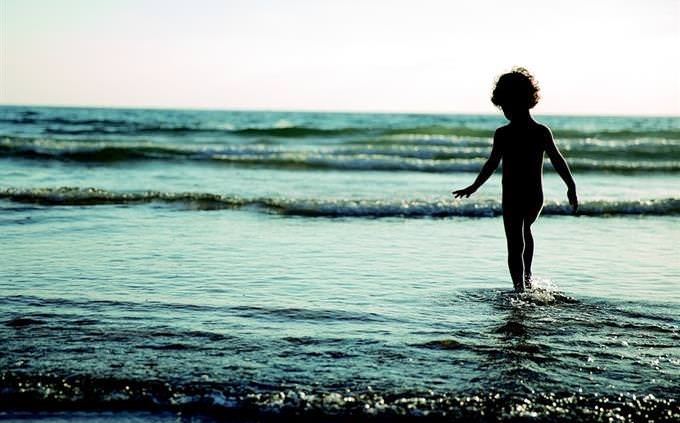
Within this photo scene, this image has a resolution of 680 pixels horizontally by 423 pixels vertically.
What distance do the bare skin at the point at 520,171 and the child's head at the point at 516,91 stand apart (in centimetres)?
3

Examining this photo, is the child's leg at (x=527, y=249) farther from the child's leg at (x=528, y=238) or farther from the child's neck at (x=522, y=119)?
the child's neck at (x=522, y=119)

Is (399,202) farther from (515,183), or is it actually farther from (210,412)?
(210,412)

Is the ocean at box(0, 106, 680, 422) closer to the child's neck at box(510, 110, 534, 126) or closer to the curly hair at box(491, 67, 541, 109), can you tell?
the child's neck at box(510, 110, 534, 126)

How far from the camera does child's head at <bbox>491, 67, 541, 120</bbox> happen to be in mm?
5758

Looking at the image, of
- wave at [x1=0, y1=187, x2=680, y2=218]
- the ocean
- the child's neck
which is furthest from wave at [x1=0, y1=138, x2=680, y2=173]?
the child's neck

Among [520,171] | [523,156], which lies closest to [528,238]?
[520,171]

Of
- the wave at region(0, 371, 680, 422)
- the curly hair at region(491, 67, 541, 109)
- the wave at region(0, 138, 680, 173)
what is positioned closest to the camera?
the wave at region(0, 371, 680, 422)

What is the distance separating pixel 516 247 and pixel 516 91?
1144mm

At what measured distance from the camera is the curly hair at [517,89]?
5758 millimetres

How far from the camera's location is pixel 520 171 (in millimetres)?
5941

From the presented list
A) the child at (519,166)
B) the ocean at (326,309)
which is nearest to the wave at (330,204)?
the ocean at (326,309)

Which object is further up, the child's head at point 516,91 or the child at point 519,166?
the child's head at point 516,91

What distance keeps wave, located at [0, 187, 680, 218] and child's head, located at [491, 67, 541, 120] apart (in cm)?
477

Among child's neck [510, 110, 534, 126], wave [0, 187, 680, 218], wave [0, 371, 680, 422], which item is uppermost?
child's neck [510, 110, 534, 126]
